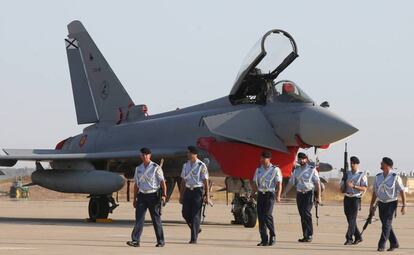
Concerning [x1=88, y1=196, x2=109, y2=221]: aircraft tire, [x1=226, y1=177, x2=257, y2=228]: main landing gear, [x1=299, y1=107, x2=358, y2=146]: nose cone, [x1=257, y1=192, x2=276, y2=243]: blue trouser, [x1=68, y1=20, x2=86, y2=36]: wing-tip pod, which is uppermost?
[x1=68, y1=20, x2=86, y2=36]: wing-tip pod

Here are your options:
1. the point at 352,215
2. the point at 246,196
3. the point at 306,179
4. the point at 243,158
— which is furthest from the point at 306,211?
the point at 246,196

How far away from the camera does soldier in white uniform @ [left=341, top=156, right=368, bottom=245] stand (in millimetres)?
14883

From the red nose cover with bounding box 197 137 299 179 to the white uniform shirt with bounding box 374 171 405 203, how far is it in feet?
15.5

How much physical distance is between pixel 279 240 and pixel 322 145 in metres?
3.21

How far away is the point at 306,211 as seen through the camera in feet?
50.0

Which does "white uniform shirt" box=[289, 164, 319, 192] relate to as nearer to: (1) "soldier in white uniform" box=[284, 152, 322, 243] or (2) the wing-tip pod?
(1) "soldier in white uniform" box=[284, 152, 322, 243]

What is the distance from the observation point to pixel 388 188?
548 inches

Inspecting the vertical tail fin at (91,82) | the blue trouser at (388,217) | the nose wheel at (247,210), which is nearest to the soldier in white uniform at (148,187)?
the blue trouser at (388,217)

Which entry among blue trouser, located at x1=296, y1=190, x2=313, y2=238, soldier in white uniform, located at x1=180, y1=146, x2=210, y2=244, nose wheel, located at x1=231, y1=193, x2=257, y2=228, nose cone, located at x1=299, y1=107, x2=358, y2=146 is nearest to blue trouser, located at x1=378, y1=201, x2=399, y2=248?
blue trouser, located at x1=296, y1=190, x2=313, y2=238

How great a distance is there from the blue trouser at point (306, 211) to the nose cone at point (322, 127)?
2647 mm

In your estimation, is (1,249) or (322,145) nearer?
(1,249)

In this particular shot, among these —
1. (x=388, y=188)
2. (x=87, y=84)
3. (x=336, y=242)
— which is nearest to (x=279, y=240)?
(x=336, y=242)

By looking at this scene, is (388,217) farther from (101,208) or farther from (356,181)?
(101,208)

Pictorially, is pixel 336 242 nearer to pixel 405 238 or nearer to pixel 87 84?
pixel 405 238
